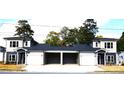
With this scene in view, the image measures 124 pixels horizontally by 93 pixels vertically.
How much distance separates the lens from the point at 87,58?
15.0 m

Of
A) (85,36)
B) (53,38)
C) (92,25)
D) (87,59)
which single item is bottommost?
(87,59)

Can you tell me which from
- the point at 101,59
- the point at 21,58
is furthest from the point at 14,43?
the point at 101,59

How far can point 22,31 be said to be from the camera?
14125 millimetres

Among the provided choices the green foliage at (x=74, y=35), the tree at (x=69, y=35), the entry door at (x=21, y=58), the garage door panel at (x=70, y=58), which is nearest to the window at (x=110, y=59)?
the green foliage at (x=74, y=35)

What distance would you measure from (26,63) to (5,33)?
1886mm

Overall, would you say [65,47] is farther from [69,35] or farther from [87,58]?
[87,58]

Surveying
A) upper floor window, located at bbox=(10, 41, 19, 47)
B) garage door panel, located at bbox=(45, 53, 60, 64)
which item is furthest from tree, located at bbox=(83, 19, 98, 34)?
upper floor window, located at bbox=(10, 41, 19, 47)

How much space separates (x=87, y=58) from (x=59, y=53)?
1.57m

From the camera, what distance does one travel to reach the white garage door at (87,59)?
1485 cm

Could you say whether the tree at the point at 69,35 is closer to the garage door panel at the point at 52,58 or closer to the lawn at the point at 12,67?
the garage door panel at the point at 52,58
